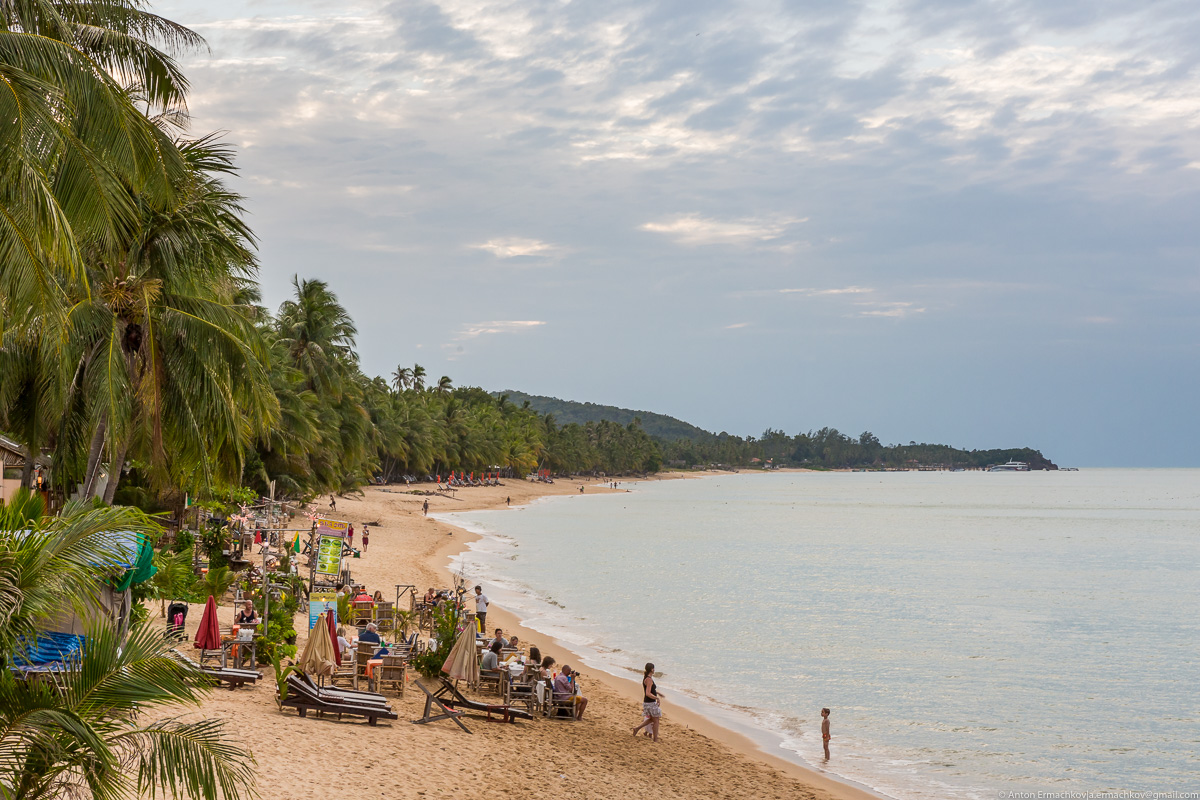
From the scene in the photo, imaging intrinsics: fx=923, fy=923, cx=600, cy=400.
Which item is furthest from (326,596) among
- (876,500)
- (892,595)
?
Answer: (876,500)

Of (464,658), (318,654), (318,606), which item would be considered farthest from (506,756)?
(318,606)

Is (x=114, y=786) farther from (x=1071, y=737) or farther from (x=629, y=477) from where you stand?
(x=629, y=477)

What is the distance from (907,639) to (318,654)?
724 inches

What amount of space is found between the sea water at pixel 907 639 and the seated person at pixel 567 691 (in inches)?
129

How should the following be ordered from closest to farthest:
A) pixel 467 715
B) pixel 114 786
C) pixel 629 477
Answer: pixel 114 786
pixel 467 715
pixel 629 477

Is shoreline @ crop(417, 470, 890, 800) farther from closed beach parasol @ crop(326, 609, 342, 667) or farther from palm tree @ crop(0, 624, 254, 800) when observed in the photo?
palm tree @ crop(0, 624, 254, 800)

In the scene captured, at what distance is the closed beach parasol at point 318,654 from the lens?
12359mm

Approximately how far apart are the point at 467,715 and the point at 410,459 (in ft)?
230

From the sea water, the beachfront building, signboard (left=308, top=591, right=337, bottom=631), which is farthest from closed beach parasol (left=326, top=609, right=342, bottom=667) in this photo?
the beachfront building

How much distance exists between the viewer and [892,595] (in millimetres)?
34219

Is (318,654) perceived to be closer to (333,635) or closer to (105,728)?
(333,635)

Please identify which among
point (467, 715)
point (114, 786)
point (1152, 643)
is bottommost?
point (1152, 643)

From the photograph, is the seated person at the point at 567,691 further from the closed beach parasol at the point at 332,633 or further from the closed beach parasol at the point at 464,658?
the closed beach parasol at the point at 332,633

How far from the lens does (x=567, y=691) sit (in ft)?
44.5
